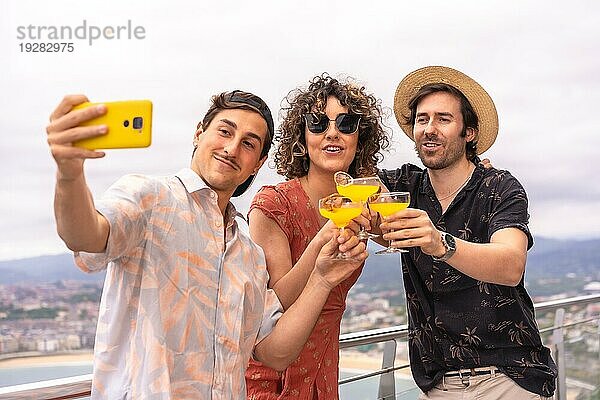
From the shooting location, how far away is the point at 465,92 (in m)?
2.79

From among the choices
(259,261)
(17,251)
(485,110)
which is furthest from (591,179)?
(259,261)

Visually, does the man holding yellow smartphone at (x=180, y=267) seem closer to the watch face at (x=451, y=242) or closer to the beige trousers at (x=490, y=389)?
the watch face at (x=451, y=242)

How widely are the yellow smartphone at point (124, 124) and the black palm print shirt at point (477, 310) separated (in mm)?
1463

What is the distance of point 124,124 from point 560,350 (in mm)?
3770

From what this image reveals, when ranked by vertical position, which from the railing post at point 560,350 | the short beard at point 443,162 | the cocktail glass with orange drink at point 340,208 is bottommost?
the railing post at point 560,350

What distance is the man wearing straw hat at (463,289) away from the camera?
2.55 m

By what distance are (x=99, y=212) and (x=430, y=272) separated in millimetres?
1388

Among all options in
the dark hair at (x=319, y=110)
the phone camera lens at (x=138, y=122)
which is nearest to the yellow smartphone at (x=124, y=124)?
the phone camera lens at (x=138, y=122)

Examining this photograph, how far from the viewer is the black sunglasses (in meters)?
2.45

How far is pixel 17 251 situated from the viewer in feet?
22.7

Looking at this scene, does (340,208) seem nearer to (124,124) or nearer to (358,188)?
(358,188)

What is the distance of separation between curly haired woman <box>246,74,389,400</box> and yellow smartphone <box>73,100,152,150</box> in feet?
3.14

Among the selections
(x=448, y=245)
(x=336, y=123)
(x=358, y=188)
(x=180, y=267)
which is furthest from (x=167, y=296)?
(x=336, y=123)

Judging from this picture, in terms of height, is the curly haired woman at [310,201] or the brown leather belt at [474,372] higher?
the curly haired woman at [310,201]
